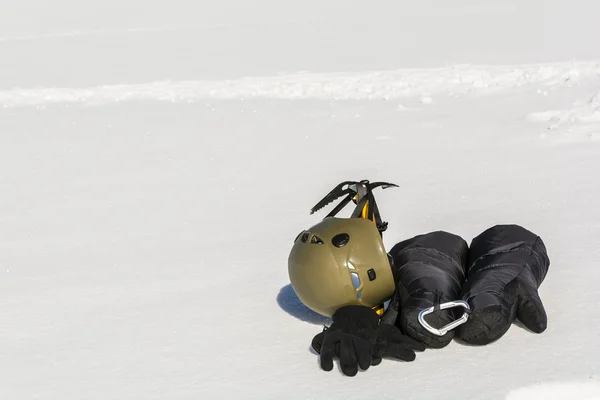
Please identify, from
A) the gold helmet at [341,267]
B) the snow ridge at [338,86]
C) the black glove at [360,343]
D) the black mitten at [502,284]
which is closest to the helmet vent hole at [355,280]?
the gold helmet at [341,267]

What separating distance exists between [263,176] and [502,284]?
197 inches

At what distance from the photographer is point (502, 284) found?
4.86m

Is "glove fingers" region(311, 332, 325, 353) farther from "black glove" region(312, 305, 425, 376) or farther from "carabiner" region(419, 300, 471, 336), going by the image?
"carabiner" region(419, 300, 471, 336)

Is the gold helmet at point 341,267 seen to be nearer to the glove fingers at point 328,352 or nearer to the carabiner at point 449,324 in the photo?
the glove fingers at point 328,352

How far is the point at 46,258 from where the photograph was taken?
7.22 m

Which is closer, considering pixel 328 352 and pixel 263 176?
pixel 328 352

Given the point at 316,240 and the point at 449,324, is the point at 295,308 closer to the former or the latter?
the point at 316,240

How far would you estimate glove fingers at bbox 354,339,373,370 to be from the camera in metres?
4.55

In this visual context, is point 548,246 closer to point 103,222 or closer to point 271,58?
point 103,222

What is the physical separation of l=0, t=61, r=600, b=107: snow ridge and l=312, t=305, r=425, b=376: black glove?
28.4ft

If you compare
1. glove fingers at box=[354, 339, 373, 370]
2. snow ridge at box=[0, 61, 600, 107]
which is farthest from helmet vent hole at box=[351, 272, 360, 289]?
snow ridge at box=[0, 61, 600, 107]

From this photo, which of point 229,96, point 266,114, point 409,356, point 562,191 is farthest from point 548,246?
point 229,96

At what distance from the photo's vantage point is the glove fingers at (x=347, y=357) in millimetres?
4551

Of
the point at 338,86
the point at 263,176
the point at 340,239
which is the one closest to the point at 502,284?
the point at 340,239
